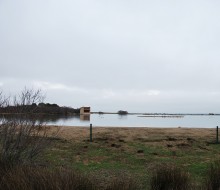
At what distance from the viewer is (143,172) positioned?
10062 millimetres

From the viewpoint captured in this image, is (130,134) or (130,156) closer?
(130,156)

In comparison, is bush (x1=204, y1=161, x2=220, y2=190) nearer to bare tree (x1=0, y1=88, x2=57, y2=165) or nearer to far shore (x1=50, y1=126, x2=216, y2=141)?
bare tree (x1=0, y1=88, x2=57, y2=165)

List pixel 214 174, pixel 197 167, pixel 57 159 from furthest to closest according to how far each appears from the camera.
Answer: pixel 57 159 < pixel 197 167 < pixel 214 174

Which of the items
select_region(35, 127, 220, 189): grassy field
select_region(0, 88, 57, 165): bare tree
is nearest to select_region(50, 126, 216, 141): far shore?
select_region(35, 127, 220, 189): grassy field

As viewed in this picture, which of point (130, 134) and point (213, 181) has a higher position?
point (130, 134)

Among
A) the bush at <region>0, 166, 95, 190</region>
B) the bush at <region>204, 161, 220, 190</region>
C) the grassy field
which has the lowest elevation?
the grassy field

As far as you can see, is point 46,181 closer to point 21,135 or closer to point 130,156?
point 21,135

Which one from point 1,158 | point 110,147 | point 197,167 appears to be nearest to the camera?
point 1,158

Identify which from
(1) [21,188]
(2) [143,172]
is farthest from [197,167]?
(1) [21,188]

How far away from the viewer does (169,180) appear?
670 centimetres

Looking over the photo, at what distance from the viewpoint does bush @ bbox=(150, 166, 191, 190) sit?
6.56 meters

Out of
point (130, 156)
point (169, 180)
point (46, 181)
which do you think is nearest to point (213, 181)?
point (169, 180)

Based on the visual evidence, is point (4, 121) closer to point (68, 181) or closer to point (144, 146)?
point (68, 181)

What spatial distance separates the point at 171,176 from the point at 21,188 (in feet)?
9.36
